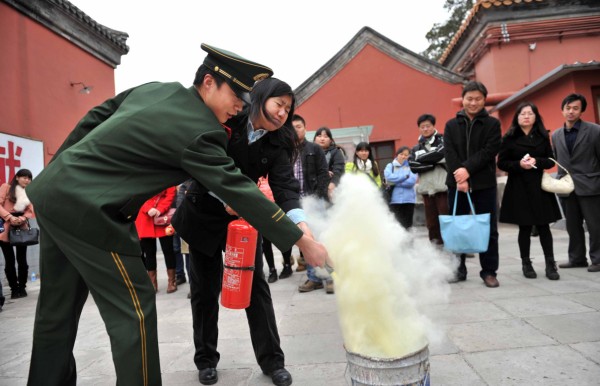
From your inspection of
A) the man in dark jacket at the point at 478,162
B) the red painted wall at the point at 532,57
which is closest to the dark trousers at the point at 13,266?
the man in dark jacket at the point at 478,162

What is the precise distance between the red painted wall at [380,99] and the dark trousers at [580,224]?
26.1 feet

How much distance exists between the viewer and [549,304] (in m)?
3.76

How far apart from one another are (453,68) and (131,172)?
49.9ft

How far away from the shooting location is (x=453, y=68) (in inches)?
590

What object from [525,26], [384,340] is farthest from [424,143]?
[525,26]

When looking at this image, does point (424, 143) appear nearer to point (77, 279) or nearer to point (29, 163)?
point (77, 279)

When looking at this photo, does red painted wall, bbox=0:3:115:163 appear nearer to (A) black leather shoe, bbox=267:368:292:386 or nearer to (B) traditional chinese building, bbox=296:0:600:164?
(B) traditional chinese building, bbox=296:0:600:164

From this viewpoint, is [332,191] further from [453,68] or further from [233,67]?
[453,68]

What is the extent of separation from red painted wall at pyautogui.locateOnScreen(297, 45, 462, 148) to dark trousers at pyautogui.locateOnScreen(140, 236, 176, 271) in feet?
28.5

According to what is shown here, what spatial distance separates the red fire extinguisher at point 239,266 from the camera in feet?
8.34

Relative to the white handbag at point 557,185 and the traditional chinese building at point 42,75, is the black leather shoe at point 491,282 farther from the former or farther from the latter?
the traditional chinese building at point 42,75

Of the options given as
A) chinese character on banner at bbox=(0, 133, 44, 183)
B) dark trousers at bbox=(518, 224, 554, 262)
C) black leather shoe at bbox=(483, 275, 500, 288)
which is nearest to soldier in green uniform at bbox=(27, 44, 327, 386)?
black leather shoe at bbox=(483, 275, 500, 288)

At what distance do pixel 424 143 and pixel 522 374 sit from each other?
431 cm

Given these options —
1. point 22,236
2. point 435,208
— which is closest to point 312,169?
point 435,208
